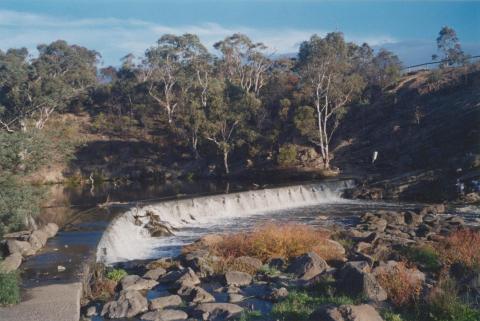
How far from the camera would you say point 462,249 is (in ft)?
44.4

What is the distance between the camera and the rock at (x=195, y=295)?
11258mm

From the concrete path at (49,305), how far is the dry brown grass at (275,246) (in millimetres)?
4733

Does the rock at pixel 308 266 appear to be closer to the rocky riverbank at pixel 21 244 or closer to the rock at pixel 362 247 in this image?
the rock at pixel 362 247

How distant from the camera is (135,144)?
50.4 m

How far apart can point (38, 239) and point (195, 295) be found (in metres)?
7.13

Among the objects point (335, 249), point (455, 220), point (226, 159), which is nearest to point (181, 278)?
point (335, 249)

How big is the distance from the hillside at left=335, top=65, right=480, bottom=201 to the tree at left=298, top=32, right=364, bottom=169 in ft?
7.70

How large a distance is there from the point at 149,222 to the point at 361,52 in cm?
4408

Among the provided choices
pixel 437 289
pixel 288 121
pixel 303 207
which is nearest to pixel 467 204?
pixel 303 207

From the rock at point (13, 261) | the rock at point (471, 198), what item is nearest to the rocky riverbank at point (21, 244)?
the rock at point (13, 261)

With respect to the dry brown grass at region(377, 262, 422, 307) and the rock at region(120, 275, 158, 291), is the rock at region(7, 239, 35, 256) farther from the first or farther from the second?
the dry brown grass at region(377, 262, 422, 307)

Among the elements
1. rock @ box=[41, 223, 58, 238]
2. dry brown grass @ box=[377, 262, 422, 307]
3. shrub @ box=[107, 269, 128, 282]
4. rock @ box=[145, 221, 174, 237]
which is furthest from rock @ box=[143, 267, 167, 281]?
rock @ box=[145, 221, 174, 237]

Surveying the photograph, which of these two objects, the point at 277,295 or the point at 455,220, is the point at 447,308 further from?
the point at 455,220

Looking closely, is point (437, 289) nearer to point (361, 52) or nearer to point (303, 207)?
point (303, 207)
